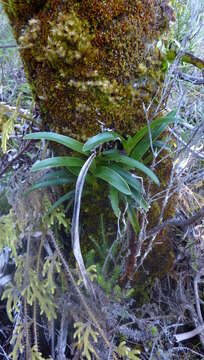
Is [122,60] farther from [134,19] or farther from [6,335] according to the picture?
[6,335]

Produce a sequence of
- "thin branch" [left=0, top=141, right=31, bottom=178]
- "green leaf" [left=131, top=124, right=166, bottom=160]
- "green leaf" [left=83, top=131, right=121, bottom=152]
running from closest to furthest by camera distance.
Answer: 1. "green leaf" [left=83, top=131, right=121, bottom=152]
2. "green leaf" [left=131, top=124, right=166, bottom=160]
3. "thin branch" [left=0, top=141, right=31, bottom=178]

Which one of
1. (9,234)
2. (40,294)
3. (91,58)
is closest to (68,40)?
(91,58)

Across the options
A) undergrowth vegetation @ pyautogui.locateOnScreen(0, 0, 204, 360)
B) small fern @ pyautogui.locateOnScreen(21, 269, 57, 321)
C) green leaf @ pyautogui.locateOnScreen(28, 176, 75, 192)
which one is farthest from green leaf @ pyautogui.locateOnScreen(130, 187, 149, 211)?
small fern @ pyautogui.locateOnScreen(21, 269, 57, 321)

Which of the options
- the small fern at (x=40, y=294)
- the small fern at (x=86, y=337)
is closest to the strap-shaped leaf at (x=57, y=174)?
the small fern at (x=40, y=294)

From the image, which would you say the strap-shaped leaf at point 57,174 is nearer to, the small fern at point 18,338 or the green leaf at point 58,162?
the green leaf at point 58,162

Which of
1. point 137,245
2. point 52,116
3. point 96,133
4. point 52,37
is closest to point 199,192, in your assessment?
point 137,245

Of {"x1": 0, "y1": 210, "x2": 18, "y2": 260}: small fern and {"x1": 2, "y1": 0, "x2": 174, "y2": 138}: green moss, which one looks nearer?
{"x1": 2, "y1": 0, "x2": 174, "y2": 138}: green moss

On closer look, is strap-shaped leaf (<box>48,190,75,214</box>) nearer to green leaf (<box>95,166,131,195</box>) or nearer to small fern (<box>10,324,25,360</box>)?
green leaf (<box>95,166,131,195</box>)
